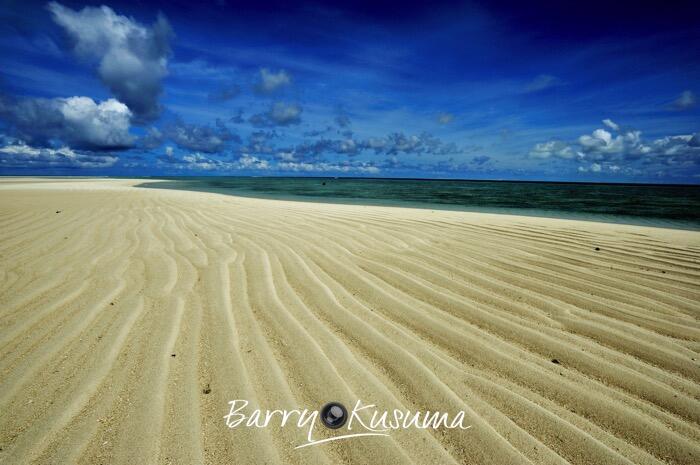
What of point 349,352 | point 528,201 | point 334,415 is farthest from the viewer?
point 528,201

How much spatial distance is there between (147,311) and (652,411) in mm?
3434

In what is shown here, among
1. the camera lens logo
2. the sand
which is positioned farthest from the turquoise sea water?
the camera lens logo

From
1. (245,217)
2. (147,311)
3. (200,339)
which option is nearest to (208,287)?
(147,311)

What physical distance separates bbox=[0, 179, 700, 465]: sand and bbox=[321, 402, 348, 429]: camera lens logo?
0.05 metres

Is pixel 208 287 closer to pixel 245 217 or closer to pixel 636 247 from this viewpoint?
pixel 245 217

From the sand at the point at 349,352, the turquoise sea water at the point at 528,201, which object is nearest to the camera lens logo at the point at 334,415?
the sand at the point at 349,352

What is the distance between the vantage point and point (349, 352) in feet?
7.25

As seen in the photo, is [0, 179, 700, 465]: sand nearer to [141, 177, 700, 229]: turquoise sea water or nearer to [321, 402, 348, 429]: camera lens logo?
[321, 402, 348, 429]: camera lens logo

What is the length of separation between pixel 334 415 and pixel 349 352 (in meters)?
0.56

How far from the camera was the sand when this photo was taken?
59.9 inches

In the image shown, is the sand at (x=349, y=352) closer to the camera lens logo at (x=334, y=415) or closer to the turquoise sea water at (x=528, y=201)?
the camera lens logo at (x=334, y=415)

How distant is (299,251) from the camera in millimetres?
4566

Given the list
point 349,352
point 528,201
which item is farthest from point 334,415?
point 528,201

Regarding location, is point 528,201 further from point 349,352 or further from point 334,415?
point 334,415
